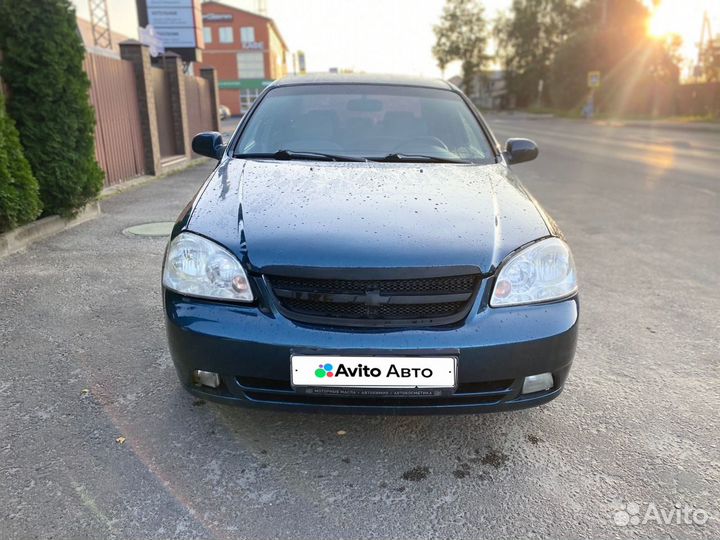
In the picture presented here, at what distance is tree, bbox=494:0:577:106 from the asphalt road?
64616 millimetres

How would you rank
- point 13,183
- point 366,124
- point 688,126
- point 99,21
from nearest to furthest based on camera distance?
1. point 366,124
2. point 13,183
3. point 99,21
4. point 688,126

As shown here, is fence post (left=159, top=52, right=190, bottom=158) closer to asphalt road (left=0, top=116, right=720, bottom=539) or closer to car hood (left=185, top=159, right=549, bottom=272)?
asphalt road (left=0, top=116, right=720, bottom=539)

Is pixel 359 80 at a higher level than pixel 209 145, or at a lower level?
higher

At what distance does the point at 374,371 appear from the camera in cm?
202

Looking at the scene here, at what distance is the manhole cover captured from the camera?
20.2 feet

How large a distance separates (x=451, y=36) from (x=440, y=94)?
79.9 m

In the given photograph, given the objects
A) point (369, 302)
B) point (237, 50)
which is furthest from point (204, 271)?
point (237, 50)

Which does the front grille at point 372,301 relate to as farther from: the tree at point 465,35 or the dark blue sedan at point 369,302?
the tree at point 465,35

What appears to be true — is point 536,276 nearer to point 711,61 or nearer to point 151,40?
point 151,40

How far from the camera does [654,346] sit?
3412 mm

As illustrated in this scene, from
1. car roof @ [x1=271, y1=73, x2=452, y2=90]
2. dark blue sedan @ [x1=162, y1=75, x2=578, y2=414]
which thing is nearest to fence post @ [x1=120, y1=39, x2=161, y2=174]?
car roof @ [x1=271, y1=73, x2=452, y2=90]

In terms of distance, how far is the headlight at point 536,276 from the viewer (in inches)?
Result: 84.7

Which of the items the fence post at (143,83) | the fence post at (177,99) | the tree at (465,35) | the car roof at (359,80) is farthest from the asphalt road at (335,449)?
the tree at (465,35)

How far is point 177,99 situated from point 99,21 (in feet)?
34.4
